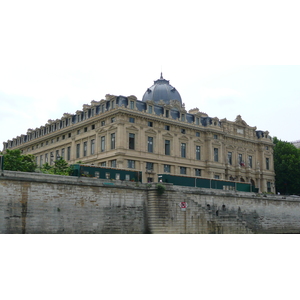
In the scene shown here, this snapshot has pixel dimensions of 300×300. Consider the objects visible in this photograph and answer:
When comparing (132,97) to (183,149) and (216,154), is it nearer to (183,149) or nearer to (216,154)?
(183,149)

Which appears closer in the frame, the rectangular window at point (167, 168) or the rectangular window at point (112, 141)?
the rectangular window at point (112, 141)

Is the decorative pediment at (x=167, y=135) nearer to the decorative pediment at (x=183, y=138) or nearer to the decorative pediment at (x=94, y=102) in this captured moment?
the decorative pediment at (x=183, y=138)

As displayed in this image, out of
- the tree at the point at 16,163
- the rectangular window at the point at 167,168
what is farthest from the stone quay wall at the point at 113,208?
the rectangular window at the point at 167,168

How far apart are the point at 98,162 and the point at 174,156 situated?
1303 centimetres

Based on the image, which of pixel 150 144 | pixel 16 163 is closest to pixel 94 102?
pixel 150 144

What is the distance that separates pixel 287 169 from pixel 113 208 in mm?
56201

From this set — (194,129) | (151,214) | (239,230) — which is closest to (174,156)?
(194,129)

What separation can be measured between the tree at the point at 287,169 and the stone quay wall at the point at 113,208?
3048 cm

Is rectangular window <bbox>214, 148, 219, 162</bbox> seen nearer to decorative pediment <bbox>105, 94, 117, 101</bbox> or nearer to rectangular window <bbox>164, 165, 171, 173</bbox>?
rectangular window <bbox>164, 165, 171, 173</bbox>

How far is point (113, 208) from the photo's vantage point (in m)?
50.4

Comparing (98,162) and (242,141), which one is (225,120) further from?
(98,162)

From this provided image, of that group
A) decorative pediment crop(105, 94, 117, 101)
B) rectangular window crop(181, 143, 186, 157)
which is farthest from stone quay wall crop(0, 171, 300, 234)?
decorative pediment crop(105, 94, 117, 101)

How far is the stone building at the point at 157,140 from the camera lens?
71000 millimetres

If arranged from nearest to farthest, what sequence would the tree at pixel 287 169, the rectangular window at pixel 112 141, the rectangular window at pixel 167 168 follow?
the rectangular window at pixel 112 141
the rectangular window at pixel 167 168
the tree at pixel 287 169
